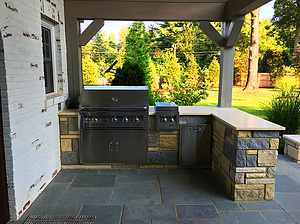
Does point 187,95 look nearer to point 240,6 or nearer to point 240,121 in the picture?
point 240,6

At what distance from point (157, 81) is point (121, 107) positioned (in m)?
3.76

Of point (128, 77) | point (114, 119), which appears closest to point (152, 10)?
point (128, 77)

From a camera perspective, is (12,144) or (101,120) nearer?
(12,144)

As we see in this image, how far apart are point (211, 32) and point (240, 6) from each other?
642mm

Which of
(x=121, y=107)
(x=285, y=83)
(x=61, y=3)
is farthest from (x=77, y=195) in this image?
(x=285, y=83)

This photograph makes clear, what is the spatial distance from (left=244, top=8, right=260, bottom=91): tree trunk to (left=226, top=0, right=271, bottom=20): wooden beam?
438 centimetres

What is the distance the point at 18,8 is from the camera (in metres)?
2.31

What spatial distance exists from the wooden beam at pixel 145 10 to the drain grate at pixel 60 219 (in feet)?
9.26

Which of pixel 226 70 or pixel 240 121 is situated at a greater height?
pixel 226 70

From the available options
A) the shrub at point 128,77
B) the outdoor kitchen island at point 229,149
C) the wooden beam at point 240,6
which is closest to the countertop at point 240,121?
the outdoor kitchen island at point 229,149

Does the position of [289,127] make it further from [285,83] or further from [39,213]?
[39,213]

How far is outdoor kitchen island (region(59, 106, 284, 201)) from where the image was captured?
8.39 feet

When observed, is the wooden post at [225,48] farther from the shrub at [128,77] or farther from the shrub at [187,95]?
the shrub at [187,95]

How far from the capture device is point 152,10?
3.72 meters
